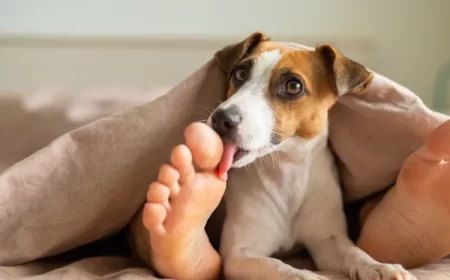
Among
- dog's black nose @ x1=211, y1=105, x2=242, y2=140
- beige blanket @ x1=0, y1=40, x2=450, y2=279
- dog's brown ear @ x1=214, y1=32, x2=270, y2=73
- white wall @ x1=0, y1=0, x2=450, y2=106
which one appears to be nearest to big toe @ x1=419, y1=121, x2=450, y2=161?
beige blanket @ x1=0, y1=40, x2=450, y2=279

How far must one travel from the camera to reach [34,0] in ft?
6.30

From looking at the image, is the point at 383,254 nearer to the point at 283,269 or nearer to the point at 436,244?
the point at 436,244

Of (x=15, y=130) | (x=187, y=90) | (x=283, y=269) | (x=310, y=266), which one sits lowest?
(x=310, y=266)

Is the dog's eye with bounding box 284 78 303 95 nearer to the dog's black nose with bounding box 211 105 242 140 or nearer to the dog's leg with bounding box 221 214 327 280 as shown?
the dog's black nose with bounding box 211 105 242 140

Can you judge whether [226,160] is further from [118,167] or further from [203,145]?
[118,167]

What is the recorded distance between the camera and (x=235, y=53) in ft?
4.09

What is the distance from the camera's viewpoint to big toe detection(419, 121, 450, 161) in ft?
3.17

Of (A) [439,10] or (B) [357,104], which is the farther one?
(A) [439,10]

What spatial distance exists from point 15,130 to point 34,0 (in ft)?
2.35

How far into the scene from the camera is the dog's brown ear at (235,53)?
124 cm

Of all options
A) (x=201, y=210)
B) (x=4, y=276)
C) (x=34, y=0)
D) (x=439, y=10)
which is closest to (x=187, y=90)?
(x=201, y=210)

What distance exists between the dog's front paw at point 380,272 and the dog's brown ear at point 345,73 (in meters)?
0.34

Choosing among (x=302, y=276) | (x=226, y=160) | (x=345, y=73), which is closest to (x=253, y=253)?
(x=302, y=276)

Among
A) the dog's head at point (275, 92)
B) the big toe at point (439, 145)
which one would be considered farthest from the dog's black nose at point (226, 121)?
the big toe at point (439, 145)
